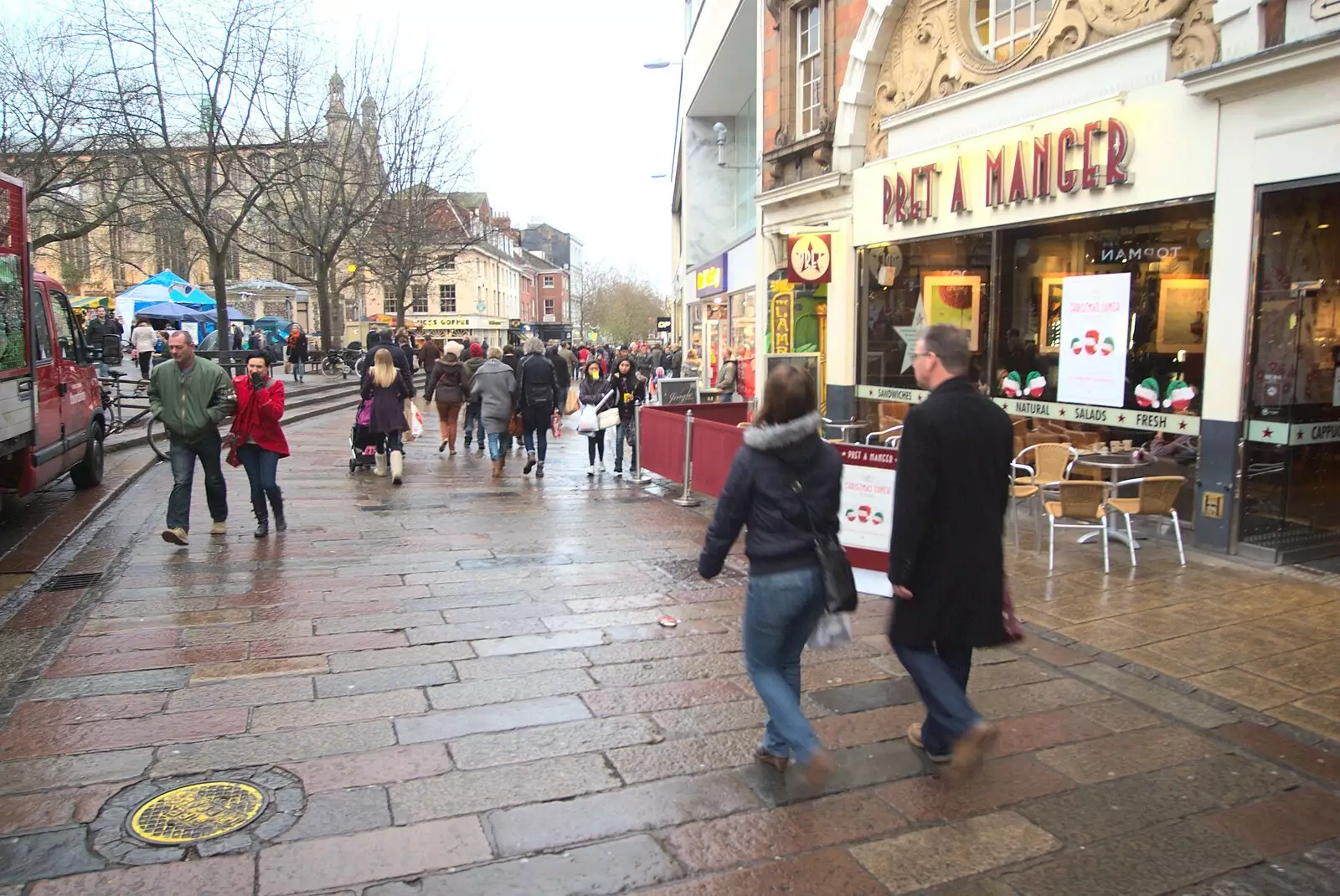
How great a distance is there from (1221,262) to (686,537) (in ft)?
16.5

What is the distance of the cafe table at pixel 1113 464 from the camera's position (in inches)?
306

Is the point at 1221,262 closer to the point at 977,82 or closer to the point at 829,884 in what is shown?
the point at 977,82

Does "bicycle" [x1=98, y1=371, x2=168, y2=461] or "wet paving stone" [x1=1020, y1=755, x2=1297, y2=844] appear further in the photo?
"bicycle" [x1=98, y1=371, x2=168, y2=461]

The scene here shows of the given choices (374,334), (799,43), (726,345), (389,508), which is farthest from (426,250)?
(389,508)

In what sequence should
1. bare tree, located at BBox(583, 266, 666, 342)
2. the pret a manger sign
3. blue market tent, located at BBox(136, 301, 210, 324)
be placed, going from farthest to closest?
bare tree, located at BBox(583, 266, 666, 342), blue market tent, located at BBox(136, 301, 210, 324), the pret a manger sign

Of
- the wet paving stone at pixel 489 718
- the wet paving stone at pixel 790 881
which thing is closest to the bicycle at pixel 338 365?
the wet paving stone at pixel 489 718

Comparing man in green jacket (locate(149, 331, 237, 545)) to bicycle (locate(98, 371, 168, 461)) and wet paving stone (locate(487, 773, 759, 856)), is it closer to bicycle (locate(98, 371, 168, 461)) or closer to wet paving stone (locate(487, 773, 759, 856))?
wet paving stone (locate(487, 773, 759, 856))

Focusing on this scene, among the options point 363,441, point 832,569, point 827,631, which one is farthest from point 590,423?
point 832,569

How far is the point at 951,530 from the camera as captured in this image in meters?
3.60

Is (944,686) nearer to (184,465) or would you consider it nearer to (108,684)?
(108,684)

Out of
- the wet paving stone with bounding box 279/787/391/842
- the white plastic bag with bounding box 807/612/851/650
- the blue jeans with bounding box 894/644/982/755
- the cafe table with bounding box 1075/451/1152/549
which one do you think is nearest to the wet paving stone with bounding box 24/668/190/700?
the wet paving stone with bounding box 279/787/391/842

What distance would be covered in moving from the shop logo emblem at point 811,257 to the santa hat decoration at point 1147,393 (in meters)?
5.36

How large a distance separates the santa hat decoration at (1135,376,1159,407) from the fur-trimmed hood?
629cm

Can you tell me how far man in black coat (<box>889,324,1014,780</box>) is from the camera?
3543 millimetres
